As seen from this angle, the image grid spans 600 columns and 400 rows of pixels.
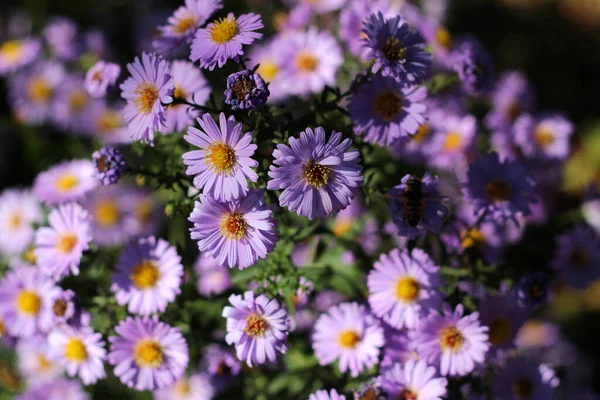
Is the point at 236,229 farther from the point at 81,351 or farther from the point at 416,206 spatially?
the point at 81,351

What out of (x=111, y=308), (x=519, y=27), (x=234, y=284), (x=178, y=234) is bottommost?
(x=111, y=308)

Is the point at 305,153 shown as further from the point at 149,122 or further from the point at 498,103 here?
the point at 498,103

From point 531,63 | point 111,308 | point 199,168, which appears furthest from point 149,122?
point 531,63

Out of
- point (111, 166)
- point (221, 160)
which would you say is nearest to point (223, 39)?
point (221, 160)

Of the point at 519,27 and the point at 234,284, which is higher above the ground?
the point at 519,27

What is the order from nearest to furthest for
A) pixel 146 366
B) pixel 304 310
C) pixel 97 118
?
pixel 146 366 < pixel 304 310 < pixel 97 118

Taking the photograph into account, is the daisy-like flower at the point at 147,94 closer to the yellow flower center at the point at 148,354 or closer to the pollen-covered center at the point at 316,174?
the pollen-covered center at the point at 316,174

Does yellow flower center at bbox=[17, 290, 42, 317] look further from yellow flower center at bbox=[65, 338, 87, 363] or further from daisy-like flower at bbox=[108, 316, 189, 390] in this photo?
daisy-like flower at bbox=[108, 316, 189, 390]
